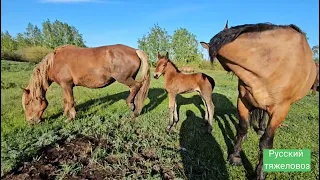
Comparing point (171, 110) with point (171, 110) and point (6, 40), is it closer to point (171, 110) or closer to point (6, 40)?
point (171, 110)

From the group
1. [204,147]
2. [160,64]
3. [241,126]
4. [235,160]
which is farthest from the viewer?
[160,64]

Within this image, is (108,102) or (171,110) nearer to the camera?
(171,110)

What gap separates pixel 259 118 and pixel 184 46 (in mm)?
2756

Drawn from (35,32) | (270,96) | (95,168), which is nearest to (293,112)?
(270,96)

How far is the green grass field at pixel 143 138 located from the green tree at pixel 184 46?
1715mm

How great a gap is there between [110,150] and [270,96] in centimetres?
276

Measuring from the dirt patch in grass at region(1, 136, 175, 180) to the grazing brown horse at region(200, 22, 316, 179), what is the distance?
1707 mm

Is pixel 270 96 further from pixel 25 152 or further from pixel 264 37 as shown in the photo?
pixel 25 152

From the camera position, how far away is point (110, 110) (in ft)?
24.9

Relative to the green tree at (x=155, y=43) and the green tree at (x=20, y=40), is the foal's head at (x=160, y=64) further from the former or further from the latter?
the green tree at (x=20, y=40)

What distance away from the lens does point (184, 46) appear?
7168 mm

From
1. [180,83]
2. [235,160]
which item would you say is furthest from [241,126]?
[180,83]

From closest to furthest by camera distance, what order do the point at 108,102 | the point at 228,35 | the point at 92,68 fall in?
the point at 228,35, the point at 92,68, the point at 108,102

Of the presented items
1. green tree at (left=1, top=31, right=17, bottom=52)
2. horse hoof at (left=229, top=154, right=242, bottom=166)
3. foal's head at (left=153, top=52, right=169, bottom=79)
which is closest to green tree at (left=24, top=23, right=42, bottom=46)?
green tree at (left=1, top=31, right=17, bottom=52)
